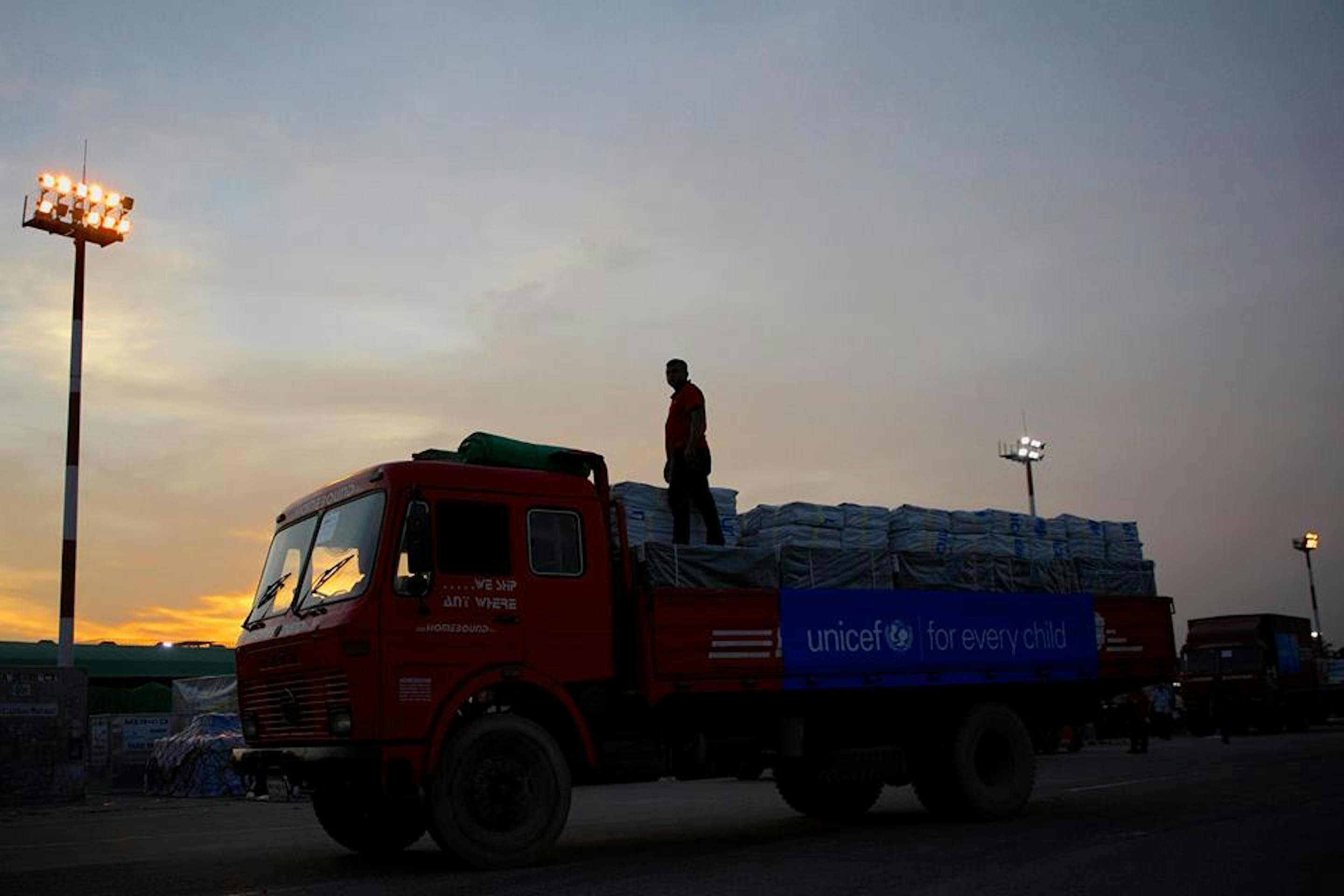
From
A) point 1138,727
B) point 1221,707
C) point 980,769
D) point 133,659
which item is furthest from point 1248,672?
point 133,659

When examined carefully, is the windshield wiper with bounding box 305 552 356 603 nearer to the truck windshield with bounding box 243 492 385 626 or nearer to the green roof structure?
the truck windshield with bounding box 243 492 385 626

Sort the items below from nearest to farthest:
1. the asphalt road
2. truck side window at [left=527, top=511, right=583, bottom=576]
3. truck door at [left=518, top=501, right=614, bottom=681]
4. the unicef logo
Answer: the asphalt road → truck door at [left=518, top=501, right=614, bottom=681] → truck side window at [left=527, top=511, right=583, bottom=576] → the unicef logo

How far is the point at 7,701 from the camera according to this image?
23.0 m

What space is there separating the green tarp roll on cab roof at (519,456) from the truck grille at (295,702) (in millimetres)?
2289

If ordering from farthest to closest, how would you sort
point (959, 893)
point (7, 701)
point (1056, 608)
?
point (7, 701), point (1056, 608), point (959, 893)

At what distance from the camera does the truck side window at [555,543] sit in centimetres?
1076

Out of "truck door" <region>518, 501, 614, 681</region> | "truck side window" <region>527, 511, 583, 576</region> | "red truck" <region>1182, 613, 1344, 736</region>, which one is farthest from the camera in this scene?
"red truck" <region>1182, 613, 1344, 736</region>

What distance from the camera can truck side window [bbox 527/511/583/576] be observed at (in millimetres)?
10758

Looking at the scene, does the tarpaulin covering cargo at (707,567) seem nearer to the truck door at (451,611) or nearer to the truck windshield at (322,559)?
the truck door at (451,611)

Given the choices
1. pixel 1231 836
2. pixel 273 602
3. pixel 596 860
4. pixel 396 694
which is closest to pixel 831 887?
pixel 596 860

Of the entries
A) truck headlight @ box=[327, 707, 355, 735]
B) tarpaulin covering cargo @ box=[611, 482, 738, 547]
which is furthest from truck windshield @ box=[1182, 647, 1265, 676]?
truck headlight @ box=[327, 707, 355, 735]

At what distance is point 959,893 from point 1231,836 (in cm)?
411

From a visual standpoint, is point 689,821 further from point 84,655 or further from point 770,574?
point 84,655

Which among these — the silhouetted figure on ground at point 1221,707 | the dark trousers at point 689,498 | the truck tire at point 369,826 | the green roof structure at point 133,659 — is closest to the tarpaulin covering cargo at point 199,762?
the truck tire at point 369,826
